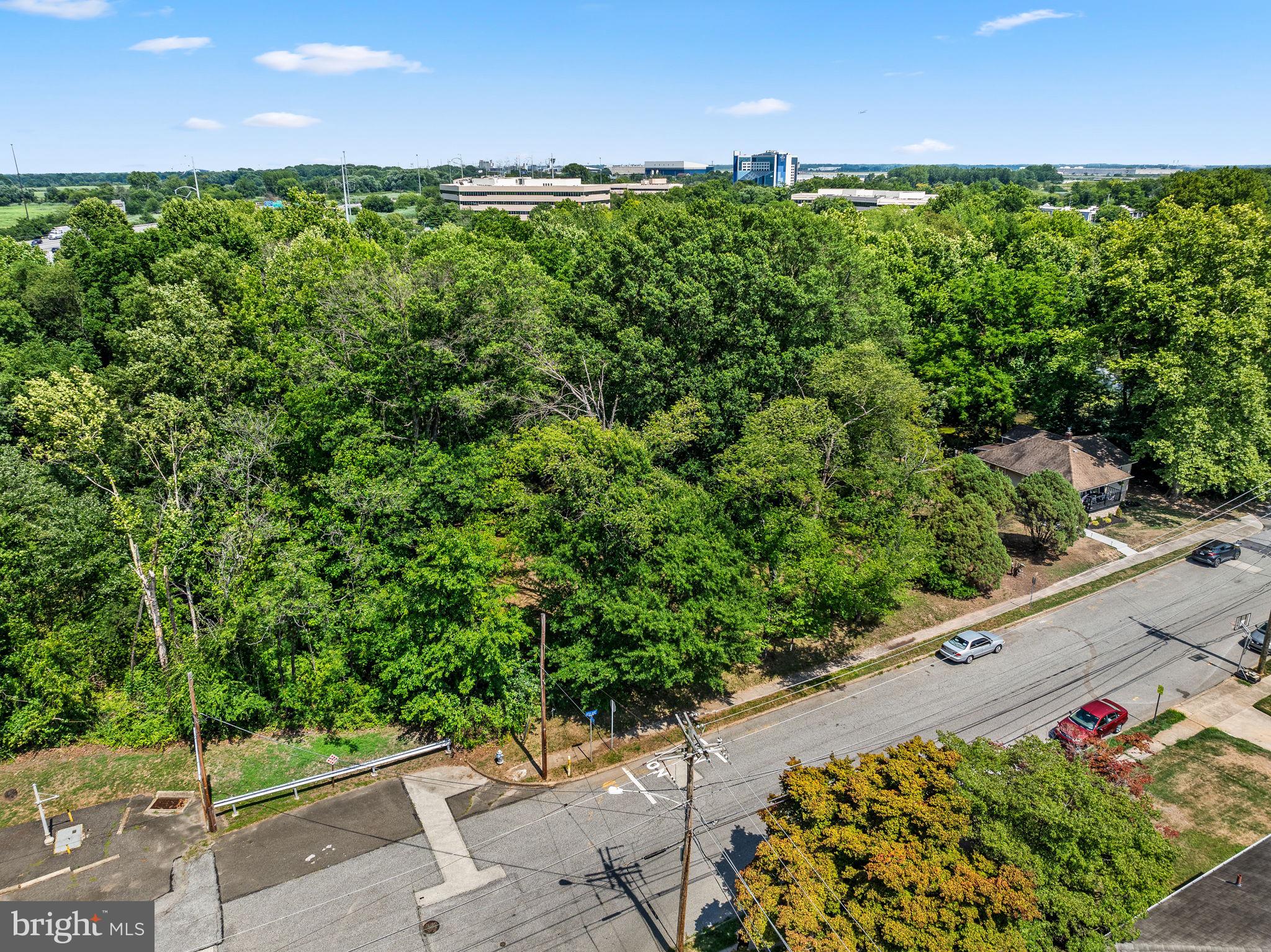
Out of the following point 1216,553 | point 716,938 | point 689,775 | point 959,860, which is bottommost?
point 716,938

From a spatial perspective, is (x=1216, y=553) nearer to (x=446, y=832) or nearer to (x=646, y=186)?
(x=446, y=832)

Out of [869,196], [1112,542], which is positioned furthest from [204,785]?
[869,196]

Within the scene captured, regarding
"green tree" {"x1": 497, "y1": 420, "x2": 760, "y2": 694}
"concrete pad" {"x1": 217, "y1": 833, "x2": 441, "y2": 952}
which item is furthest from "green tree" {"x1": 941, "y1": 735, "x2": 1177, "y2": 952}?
"concrete pad" {"x1": 217, "y1": 833, "x2": 441, "y2": 952}

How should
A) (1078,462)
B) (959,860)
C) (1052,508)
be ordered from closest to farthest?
(959,860)
(1052,508)
(1078,462)

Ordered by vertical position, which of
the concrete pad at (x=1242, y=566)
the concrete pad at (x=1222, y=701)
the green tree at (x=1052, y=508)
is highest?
the green tree at (x=1052, y=508)

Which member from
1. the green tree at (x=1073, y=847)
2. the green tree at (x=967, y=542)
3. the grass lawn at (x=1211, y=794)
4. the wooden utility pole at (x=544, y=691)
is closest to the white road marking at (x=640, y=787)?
the wooden utility pole at (x=544, y=691)

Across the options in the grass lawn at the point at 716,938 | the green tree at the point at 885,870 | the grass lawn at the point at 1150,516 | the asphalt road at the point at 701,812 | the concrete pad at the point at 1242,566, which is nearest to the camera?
the green tree at the point at 885,870

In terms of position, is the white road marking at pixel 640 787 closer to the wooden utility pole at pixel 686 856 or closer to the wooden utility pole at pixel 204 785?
the wooden utility pole at pixel 686 856

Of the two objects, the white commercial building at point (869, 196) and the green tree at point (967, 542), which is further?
the white commercial building at point (869, 196)
